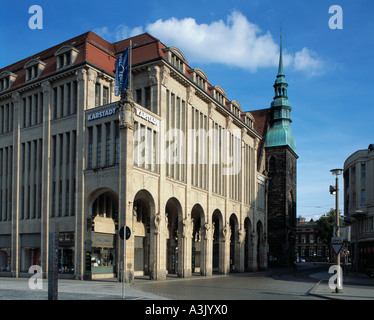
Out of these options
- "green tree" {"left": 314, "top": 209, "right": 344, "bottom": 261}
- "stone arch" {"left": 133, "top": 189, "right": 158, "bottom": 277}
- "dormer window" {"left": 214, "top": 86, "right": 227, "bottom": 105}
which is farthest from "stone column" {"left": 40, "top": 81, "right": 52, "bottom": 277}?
"green tree" {"left": 314, "top": 209, "right": 344, "bottom": 261}

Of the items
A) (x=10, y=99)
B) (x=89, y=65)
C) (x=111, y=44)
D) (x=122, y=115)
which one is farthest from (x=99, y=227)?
(x=111, y=44)

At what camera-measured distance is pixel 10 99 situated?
4541 centimetres

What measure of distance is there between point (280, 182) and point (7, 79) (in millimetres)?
53844

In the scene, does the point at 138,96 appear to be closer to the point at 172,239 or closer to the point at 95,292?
the point at 172,239

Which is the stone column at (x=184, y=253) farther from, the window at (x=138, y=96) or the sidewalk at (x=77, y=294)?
the sidewalk at (x=77, y=294)

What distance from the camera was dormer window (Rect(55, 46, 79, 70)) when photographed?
39.3m

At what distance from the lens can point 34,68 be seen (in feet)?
141

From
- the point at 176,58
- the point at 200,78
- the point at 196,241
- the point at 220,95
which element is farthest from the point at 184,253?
Result: the point at 220,95

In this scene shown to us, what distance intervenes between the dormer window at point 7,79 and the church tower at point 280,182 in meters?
52.2

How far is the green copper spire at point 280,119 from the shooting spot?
8819 cm

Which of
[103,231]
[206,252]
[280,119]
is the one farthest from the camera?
[280,119]

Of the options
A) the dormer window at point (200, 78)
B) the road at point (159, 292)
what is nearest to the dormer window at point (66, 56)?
the dormer window at point (200, 78)
